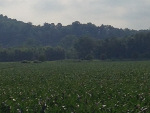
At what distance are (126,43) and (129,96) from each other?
12853 centimetres

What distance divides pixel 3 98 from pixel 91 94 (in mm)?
5257

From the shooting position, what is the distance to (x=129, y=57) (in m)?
140

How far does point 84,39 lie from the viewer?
15875 centimetres

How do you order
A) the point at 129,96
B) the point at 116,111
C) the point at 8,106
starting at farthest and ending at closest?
the point at 129,96 < the point at 8,106 < the point at 116,111

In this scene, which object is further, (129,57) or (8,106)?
(129,57)

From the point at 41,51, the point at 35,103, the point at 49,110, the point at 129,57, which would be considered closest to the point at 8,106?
the point at 35,103

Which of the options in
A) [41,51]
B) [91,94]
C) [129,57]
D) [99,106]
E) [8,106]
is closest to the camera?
[99,106]

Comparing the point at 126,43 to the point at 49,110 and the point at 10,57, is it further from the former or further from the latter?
the point at 49,110

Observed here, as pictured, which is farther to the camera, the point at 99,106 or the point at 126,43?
the point at 126,43

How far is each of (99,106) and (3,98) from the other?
6.94 metres

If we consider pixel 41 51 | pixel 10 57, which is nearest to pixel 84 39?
pixel 41 51

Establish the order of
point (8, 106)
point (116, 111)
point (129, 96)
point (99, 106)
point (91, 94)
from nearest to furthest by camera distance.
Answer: point (116, 111)
point (99, 106)
point (8, 106)
point (129, 96)
point (91, 94)

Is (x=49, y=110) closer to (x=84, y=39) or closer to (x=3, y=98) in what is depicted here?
(x=3, y=98)

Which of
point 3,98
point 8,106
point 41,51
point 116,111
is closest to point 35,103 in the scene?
point 8,106
